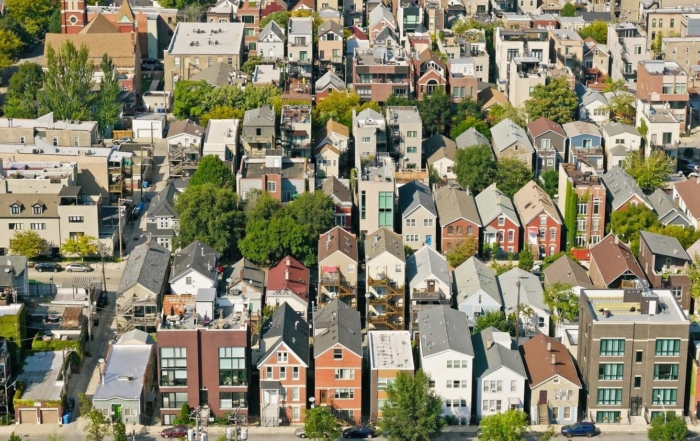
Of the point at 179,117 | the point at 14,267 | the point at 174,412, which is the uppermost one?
the point at 179,117

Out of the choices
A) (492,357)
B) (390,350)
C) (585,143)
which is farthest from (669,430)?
(585,143)

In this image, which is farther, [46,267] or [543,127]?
[543,127]

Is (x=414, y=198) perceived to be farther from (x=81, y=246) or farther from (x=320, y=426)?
(x=320, y=426)

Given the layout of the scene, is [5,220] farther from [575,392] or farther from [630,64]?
[630,64]

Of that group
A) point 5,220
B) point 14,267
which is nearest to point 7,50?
point 5,220

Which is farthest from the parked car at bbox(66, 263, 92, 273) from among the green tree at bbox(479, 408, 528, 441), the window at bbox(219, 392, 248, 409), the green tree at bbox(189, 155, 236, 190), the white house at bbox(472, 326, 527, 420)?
the green tree at bbox(479, 408, 528, 441)

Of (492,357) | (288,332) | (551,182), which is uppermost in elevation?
(551,182)

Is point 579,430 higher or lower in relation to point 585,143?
lower

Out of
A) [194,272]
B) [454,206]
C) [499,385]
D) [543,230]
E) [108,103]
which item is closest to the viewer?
[499,385]
